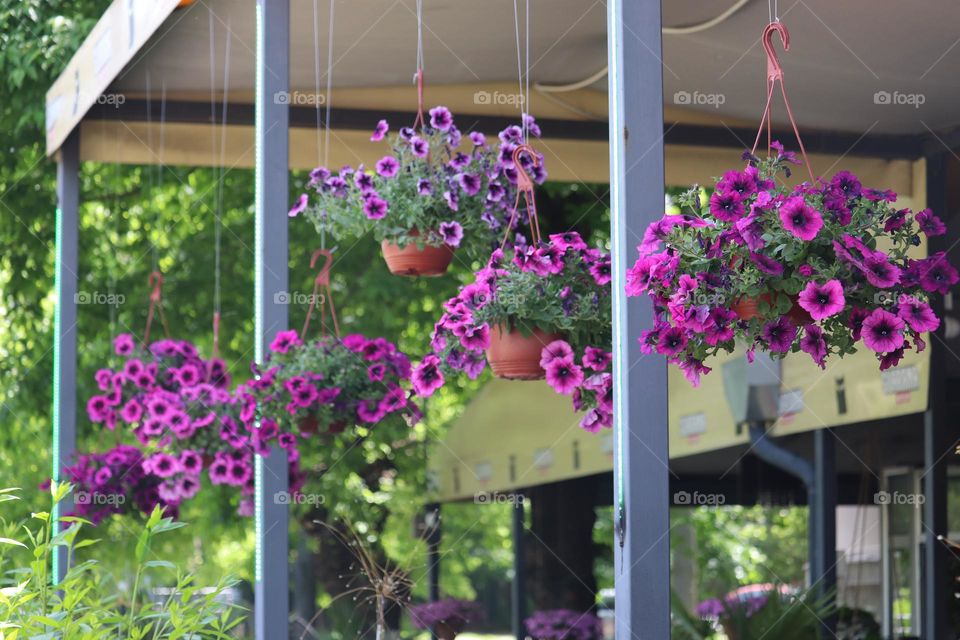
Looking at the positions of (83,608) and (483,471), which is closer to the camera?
(83,608)

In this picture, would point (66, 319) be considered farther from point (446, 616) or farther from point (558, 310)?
point (558, 310)

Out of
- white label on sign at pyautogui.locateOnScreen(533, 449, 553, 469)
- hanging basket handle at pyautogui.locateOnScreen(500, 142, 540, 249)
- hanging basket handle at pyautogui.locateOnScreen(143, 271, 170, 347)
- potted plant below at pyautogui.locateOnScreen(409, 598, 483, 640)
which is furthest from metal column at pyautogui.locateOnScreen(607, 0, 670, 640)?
white label on sign at pyautogui.locateOnScreen(533, 449, 553, 469)

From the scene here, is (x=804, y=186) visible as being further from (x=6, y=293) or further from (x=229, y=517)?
(x=229, y=517)

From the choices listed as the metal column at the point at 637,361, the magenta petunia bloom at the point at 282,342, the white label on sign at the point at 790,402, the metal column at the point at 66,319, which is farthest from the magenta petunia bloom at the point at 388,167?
the white label on sign at the point at 790,402

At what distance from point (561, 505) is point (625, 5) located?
6.41 metres

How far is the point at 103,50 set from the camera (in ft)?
17.7

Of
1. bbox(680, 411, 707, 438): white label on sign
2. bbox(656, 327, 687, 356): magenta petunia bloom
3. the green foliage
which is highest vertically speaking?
bbox(656, 327, 687, 356): magenta petunia bloom

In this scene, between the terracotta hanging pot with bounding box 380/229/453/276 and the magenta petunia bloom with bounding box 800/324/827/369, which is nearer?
the magenta petunia bloom with bounding box 800/324/827/369

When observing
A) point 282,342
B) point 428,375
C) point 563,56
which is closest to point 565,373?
point 428,375

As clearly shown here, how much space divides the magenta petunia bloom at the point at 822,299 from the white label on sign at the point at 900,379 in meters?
3.60

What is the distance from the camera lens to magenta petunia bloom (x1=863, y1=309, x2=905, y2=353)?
2.46 meters

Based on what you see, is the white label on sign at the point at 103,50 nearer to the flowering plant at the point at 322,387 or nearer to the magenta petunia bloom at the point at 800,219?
the flowering plant at the point at 322,387

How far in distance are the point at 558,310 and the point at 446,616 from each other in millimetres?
1509

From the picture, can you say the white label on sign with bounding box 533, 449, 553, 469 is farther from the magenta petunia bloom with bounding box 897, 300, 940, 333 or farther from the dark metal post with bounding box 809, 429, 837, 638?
the magenta petunia bloom with bounding box 897, 300, 940, 333
